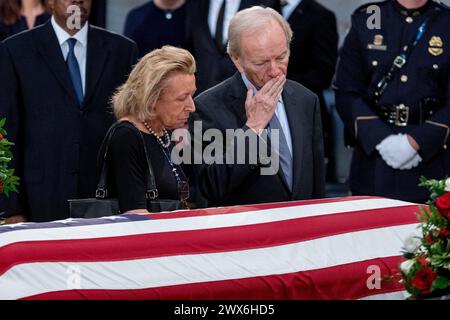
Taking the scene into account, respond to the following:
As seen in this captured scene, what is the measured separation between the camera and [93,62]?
6.52 metres

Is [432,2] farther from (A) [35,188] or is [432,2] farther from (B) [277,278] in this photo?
(B) [277,278]

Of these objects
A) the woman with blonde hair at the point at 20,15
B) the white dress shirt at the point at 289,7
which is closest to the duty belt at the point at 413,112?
the white dress shirt at the point at 289,7

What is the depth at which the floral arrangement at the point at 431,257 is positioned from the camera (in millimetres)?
4090

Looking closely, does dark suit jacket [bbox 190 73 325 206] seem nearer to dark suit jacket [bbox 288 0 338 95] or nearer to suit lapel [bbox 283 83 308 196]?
suit lapel [bbox 283 83 308 196]

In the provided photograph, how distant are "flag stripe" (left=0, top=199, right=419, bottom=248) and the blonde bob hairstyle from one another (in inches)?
19.8

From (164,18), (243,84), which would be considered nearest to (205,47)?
(164,18)

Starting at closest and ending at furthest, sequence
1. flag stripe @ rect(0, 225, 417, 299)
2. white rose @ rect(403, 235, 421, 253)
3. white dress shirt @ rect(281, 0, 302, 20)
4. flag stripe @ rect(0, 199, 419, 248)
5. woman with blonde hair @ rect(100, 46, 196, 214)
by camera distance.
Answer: white rose @ rect(403, 235, 421, 253) < flag stripe @ rect(0, 225, 417, 299) < flag stripe @ rect(0, 199, 419, 248) < woman with blonde hair @ rect(100, 46, 196, 214) < white dress shirt @ rect(281, 0, 302, 20)

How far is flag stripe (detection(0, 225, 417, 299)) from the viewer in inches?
170

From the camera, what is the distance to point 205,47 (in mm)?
7461

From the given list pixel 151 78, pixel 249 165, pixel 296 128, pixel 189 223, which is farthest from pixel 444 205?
pixel 151 78

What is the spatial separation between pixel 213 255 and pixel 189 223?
0.26 metres

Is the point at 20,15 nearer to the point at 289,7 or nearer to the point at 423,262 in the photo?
the point at 289,7

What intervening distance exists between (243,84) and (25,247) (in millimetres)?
1361

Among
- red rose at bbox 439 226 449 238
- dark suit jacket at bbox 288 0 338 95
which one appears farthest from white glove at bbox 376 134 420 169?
red rose at bbox 439 226 449 238
